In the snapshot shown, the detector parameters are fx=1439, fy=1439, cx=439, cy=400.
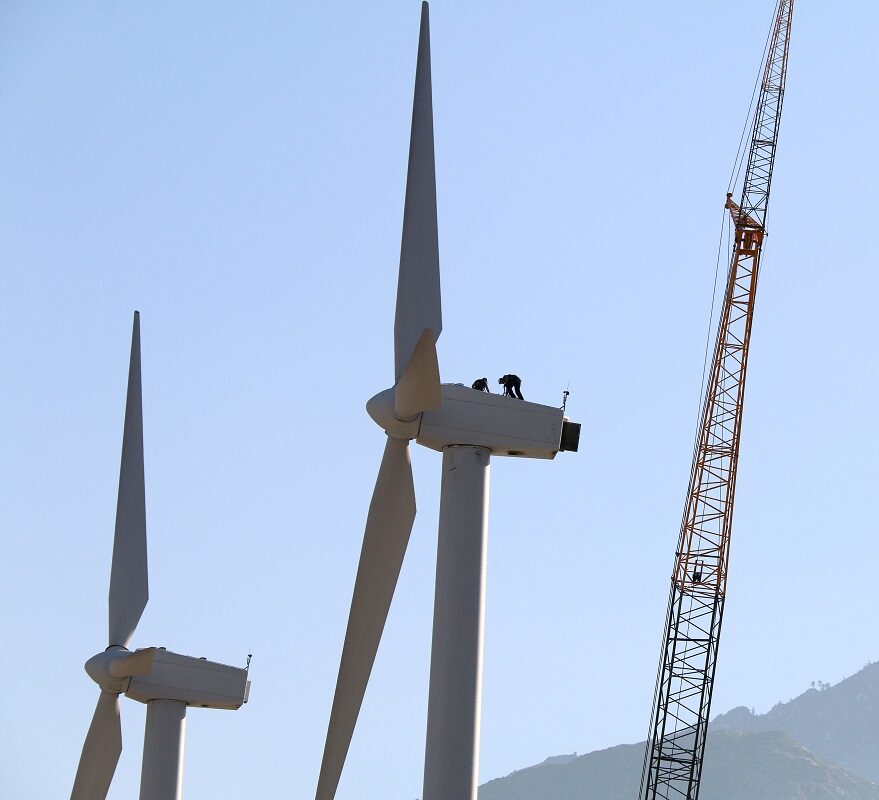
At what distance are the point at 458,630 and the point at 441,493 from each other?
2562 mm

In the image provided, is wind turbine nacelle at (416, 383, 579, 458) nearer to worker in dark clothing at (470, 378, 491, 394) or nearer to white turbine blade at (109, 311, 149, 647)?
worker in dark clothing at (470, 378, 491, 394)

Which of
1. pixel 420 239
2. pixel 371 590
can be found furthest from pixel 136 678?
pixel 420 239

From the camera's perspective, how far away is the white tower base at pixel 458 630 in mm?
23094

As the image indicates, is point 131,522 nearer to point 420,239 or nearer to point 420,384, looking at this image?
point 420,239

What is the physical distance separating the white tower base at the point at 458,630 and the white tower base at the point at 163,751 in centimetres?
1731

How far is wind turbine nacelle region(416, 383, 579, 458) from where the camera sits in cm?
2505

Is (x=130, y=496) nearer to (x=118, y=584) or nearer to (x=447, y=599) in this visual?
(x=118, y=584)

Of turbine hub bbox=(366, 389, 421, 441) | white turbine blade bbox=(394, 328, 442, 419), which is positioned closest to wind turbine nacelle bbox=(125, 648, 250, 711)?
turbine hub bbox=(366, 389, 421, 441)

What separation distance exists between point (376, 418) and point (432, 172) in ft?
15.9

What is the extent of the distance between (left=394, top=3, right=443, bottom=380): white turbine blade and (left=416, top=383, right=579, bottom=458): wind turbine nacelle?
1110 millimetres

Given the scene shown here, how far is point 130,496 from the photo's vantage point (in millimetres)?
40438

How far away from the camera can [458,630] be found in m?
23.7

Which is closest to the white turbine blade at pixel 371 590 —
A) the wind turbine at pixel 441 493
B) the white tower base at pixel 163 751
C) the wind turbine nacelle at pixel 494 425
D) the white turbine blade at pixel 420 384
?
the wind turbine at pixel 441 493

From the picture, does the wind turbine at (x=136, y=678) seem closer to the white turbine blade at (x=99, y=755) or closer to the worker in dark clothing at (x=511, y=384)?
the white turbine blade at (x=99, y=755)
